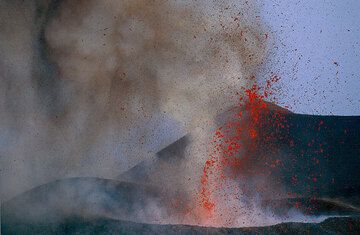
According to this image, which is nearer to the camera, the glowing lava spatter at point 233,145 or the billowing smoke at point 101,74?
the billowing smoke at point 101,74

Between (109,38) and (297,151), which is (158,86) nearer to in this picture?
(109,38)

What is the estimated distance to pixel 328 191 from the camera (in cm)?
1417

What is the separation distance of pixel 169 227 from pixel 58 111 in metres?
Result: 5.30

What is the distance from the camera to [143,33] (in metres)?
11.4

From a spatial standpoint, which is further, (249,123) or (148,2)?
(249,123)

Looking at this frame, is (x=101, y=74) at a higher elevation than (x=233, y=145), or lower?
higher

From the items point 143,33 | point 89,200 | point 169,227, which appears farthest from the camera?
point 143,33

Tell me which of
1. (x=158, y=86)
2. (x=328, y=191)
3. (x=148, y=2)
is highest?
(x=148, y=2)

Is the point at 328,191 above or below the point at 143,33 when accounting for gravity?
below

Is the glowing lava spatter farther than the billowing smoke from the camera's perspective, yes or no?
Yes

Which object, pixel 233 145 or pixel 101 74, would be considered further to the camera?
pixel 233 145

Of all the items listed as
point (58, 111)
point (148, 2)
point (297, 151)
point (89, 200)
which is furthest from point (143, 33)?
point (297, 151)

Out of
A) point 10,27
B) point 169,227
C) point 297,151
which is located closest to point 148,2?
point 10,27

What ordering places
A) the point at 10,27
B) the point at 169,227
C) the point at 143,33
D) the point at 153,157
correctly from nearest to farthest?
the point at 169,227 → the point at 10,27 → the point at 143,33 → the point at 153,157
